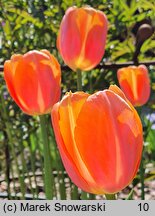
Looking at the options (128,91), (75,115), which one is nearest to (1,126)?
(128,91)

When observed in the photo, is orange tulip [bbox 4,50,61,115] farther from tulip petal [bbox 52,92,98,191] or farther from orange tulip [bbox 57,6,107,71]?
tulip petal [bbox 52,92,98,191]

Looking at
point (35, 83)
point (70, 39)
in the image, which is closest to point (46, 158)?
point (35, 83)

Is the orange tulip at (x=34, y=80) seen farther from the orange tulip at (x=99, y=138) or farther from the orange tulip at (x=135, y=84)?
the orange tulip at (x=99, y=138)

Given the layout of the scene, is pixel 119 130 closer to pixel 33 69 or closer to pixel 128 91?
pixel 33 69

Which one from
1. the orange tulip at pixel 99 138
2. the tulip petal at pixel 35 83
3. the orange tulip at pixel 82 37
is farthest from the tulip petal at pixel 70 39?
the orange tulip at pixel 99 138

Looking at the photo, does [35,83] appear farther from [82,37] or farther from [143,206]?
[143,206]

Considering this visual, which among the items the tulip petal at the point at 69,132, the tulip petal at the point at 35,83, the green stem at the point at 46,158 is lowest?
the green stem at the point at 46,158
